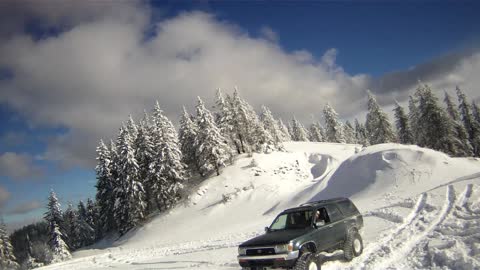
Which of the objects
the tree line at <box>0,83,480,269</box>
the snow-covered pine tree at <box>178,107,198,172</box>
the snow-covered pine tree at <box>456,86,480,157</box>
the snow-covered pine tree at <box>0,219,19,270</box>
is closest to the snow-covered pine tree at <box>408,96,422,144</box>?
the tree line at <box>0,83,480,269</box>

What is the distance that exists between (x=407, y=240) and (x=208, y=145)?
3818cm

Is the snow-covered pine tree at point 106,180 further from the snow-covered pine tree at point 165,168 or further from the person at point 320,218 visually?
the person at point 320,218

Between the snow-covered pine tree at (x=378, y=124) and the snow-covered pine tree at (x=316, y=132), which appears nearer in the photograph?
the snow-covered pine tree at (x=378, y=124)

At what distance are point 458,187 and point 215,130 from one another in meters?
35.7

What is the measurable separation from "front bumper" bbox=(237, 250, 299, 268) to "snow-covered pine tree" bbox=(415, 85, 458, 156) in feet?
142

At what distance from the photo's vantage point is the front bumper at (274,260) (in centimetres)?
863

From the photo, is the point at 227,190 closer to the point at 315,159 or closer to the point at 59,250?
the point at 315,159

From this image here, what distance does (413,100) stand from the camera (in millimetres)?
54500

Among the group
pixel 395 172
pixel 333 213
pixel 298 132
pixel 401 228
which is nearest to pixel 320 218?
pixel 333 213

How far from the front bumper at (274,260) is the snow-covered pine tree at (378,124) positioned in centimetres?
5150

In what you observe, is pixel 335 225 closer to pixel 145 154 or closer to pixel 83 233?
pixel 145 154

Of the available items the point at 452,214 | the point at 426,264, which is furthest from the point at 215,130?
the point at 426,264

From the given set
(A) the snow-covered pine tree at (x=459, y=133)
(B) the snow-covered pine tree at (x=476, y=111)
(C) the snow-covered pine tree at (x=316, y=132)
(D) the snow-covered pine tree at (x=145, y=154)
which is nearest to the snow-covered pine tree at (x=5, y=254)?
(D) the snow-covered pine tree at (x=145, y=154)

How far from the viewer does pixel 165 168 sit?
150ft
